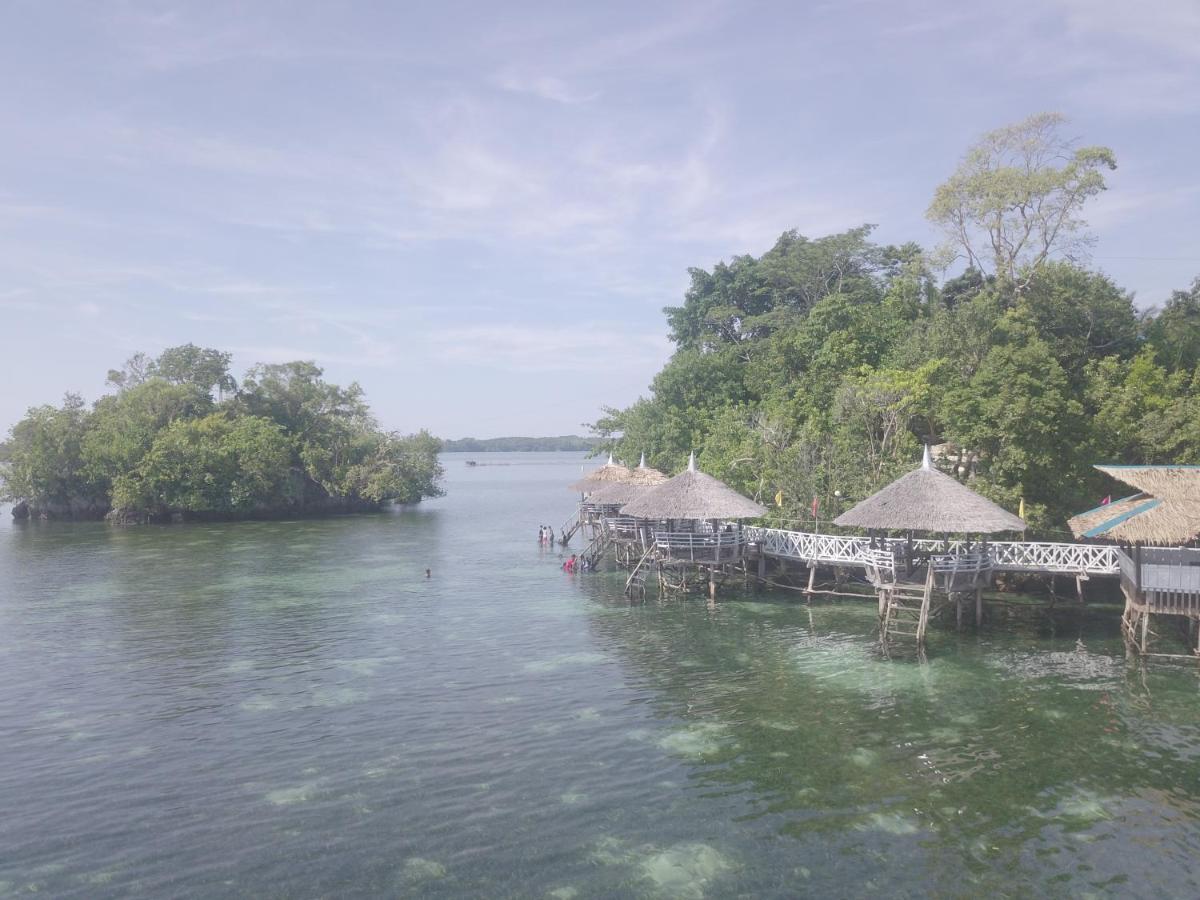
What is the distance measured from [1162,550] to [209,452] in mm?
67449

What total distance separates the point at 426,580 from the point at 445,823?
83.4ft

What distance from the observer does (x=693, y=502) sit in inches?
1216

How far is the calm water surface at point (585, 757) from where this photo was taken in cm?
1229

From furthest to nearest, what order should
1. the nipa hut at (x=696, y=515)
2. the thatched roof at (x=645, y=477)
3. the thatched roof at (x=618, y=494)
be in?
the thatched roof at (x=645, y=477), the thatched roof at (x=618, y=494), the nipa hut at (x=696, y=515)

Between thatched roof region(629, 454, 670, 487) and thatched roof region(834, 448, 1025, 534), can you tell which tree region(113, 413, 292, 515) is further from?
thatched roof region(834, 448, 1025, 534)

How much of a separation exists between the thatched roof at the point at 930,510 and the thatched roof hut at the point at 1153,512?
245cm

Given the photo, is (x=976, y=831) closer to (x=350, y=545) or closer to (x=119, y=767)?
(x=119, y=767)

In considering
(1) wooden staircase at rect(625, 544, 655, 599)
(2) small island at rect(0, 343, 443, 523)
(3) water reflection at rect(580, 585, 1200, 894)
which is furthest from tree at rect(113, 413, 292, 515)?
(3) water reflection at rect(580, 585, 1200, 894)

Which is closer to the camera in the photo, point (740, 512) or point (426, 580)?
point (740, 512)

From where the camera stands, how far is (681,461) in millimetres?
53531

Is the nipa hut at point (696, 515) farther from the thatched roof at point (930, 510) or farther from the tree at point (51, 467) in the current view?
the tree at point (51, 467)

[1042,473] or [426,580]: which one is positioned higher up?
[1042,473]

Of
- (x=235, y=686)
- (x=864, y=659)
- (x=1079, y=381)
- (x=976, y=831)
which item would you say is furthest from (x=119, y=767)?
(x=1079, y=381)

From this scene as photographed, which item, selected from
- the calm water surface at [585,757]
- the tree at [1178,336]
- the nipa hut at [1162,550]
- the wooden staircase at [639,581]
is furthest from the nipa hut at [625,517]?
the tree at [1178,336]
